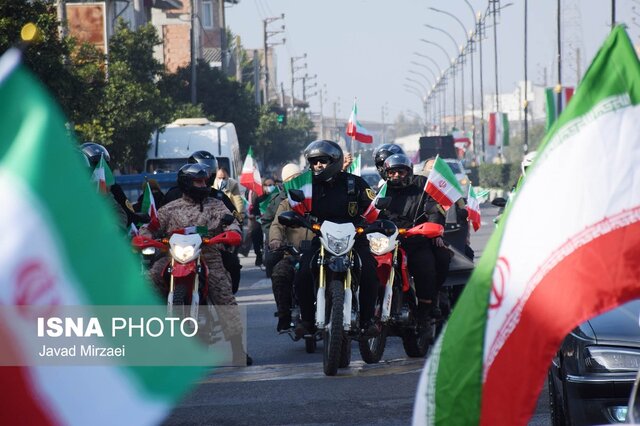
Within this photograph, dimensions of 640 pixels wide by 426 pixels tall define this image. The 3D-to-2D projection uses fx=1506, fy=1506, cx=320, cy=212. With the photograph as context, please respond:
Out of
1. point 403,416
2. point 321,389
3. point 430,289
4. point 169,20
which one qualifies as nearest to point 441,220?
point 430,289

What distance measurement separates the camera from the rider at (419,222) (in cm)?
1247

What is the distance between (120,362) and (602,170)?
1429 millimetres

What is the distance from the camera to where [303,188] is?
1180 centimetres

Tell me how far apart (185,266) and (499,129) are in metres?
63.8

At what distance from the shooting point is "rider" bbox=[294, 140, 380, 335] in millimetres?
11688

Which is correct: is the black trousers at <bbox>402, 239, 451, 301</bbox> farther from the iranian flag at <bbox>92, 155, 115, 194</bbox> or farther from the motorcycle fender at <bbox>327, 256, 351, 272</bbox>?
Result: the iranian flag at <bbox>92, 155, 115, 194</bbox>

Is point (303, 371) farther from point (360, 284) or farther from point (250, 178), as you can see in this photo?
point (250, 178)

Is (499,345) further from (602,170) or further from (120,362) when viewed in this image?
(120,362)

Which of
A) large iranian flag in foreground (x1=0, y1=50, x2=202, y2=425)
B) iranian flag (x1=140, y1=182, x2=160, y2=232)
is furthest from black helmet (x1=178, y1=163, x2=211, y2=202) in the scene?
large iranian flag in foreground (x1=0, y1=50, x2=202, y2=425)

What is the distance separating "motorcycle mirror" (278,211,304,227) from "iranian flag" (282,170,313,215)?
7.9 inches

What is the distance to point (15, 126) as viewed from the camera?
375 cm

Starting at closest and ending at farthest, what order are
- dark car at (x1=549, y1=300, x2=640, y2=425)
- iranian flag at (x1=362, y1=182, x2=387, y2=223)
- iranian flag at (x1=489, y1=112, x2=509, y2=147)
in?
dark car at (x1=549, y1=300, x2=640, y2=425)
iranian flag at (x1=362, y1=182, x2=387, y2=223)
iranian flag at (x1=489, y1=112, x2=509, y2=147)

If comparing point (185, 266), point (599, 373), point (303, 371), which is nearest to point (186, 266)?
point (185, 266)

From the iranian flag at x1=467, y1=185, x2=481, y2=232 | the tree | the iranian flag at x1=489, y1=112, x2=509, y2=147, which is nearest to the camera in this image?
the iranian flag at x1=467, y1=185, x2=481, y2=232
